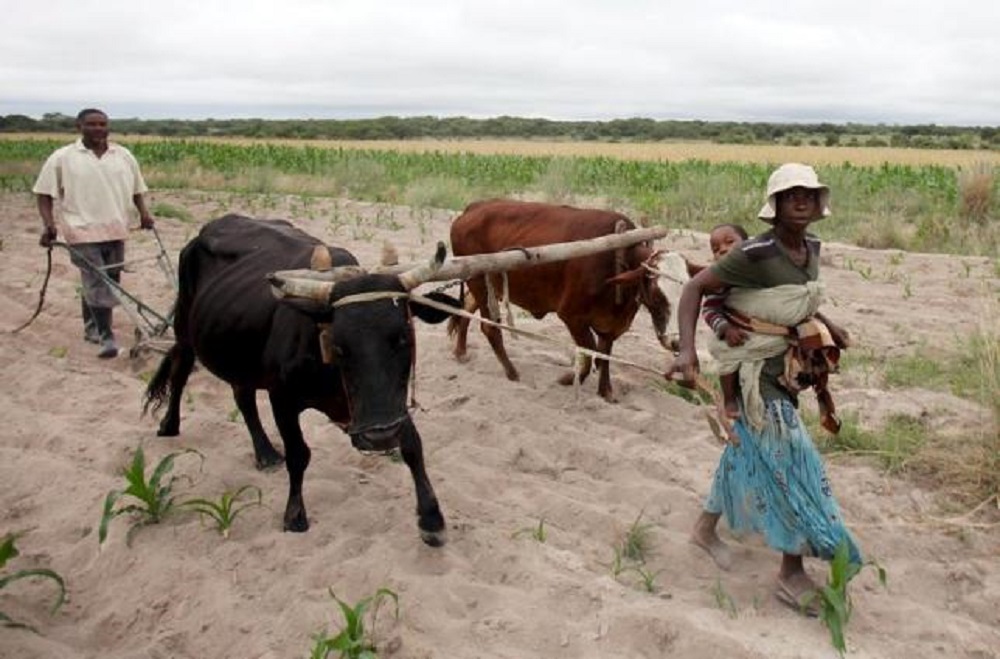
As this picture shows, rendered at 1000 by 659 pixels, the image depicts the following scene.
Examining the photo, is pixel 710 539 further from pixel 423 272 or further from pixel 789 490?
pixel 423 272

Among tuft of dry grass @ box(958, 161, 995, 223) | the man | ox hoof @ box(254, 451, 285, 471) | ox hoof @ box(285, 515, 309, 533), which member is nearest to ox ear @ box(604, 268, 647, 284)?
ox hoof @ box(254, 451, 285, 471)

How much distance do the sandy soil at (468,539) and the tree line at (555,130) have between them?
59970 millimetres

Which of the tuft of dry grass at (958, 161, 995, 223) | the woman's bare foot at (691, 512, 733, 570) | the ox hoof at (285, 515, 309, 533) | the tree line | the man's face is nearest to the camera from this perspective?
the woman's bare foot at (691, 512, 733, 570)

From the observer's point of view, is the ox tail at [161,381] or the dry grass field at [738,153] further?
the dry grass field at [738,153]

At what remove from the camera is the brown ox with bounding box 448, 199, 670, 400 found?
20.5ft

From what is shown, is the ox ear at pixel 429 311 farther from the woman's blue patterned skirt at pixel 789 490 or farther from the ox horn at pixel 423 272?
the woman's blue patterned skirt at pixel 789 490

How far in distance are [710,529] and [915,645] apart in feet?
3.43

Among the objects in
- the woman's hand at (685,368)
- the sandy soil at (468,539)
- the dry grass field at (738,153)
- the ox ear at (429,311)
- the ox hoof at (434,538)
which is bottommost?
the sandy soil at (468,539)

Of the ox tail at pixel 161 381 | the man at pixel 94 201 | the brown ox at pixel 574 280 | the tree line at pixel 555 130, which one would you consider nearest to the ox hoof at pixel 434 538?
the brown ox at pixel 574 280

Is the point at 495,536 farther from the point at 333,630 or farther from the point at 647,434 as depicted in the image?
the point at 647,434

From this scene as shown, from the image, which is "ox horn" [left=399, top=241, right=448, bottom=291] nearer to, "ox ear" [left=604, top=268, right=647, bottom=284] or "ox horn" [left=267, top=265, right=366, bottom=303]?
"ox horn" [left=267, top=265, right=366, bottom=303]

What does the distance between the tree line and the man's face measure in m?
60.3

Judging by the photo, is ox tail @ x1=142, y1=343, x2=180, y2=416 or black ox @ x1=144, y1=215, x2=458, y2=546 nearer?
black ox @ x1=144, y1=215, x2=458, y2=546

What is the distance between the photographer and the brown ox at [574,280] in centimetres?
626
